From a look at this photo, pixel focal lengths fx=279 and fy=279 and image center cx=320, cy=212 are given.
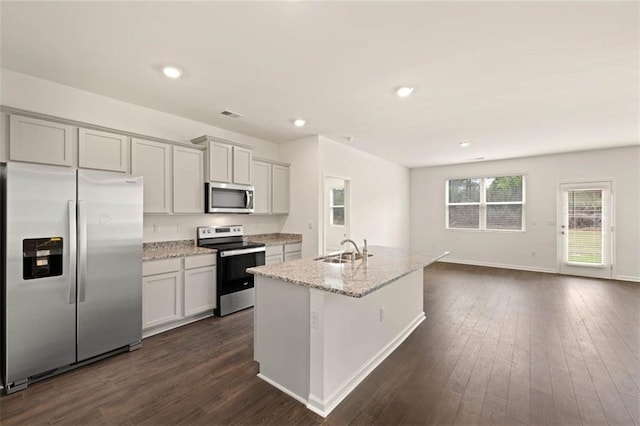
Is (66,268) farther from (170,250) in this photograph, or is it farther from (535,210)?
(535,210)

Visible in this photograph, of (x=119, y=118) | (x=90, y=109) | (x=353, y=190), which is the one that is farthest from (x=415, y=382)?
(x=90, y=109)

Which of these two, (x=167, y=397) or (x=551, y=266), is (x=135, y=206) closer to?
(x=167, y=397)

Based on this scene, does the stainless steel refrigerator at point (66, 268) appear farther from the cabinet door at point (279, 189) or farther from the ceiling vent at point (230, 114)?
the cabinet door at point (279, 189)

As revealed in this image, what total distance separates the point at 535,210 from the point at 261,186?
20.3ft

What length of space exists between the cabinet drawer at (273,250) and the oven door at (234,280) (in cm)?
23

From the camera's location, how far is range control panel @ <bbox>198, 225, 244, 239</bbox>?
13.0 feet

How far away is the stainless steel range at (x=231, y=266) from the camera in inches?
143

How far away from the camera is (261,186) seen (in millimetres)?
4602

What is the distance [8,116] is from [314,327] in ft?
10.3

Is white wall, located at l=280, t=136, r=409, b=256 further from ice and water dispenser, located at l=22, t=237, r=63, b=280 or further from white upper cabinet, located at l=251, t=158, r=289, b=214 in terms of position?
ice and water dispenser, located at l=22, t=237, r=63, b=280

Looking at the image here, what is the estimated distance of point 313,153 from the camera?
4.72 m

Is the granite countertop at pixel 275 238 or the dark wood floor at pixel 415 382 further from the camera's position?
the granite countertop at pixel 275 238

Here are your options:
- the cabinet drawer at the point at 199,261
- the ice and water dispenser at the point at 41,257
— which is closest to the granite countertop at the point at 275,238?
the cabinet drawer at the point at 199,261

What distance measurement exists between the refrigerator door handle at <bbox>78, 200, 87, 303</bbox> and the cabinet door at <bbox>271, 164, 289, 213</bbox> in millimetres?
2664
